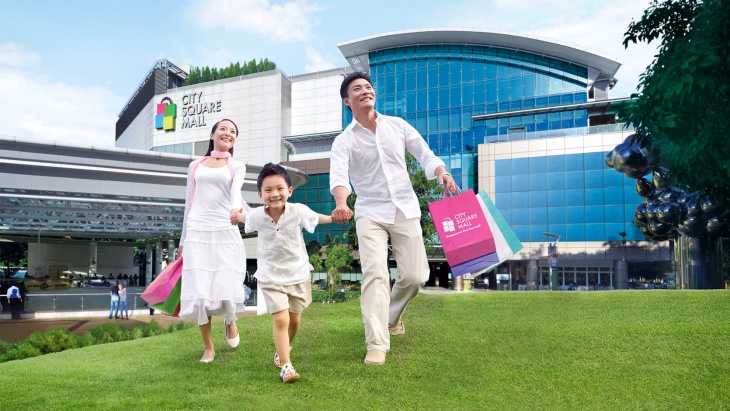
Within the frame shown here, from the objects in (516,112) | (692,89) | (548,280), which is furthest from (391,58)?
(692,89)

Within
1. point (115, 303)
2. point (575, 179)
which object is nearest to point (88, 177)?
point (115, 303)

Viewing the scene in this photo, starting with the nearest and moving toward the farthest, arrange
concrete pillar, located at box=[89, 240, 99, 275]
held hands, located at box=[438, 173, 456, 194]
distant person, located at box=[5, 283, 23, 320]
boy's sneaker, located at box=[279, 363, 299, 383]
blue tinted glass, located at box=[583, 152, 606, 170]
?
boy's sneaker, located at box=[279, 363, 299, 383]
held hands, located at box=[438, 173, 456, 194]
distant person, located at box=[5, 283, 23, 320]
blue tinted glass, located at box=[583, 152, 606, 170]
concrete pillar, located at box=[89, 240, 99, 275]

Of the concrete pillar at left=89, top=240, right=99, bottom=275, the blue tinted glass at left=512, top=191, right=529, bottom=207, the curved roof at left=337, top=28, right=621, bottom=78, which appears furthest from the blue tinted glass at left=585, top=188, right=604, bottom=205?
the concrete pillar at left=89, top=240, right=99, bottom=275

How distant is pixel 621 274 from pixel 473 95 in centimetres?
1918

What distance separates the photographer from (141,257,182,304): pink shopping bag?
520cm

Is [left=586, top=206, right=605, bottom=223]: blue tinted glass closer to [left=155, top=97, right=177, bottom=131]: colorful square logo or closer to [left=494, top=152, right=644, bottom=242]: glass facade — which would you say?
[left=494, top=152, right=644, bottom=242]: glass facade

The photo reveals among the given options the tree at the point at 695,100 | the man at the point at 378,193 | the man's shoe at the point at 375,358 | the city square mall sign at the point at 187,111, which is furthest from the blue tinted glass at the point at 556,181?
the man's shoe at the point at 375,358

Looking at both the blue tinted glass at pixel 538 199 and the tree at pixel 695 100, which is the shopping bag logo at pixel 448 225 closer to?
the tree at pixel 695 100

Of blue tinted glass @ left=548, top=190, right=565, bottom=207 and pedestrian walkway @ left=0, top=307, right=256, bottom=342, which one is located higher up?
blue tinted glass @ left=548, top=190, right=565, bottom=207

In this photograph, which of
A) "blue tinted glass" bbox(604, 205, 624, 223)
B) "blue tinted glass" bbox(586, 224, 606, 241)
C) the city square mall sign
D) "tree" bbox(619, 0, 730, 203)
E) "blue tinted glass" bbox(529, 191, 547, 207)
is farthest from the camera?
the city square mall sign

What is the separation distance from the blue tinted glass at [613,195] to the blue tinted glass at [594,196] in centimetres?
30

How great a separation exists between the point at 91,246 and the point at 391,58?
35388 mm

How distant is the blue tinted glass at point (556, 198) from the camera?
1660 inches

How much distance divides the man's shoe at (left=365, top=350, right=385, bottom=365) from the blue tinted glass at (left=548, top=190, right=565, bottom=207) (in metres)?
40.9
